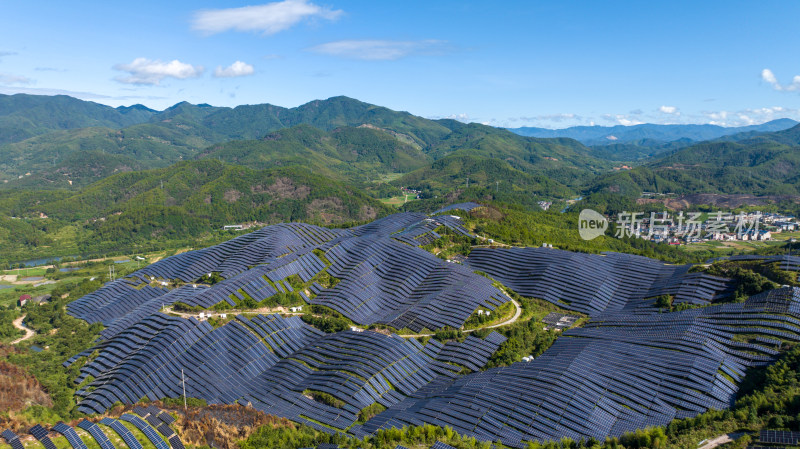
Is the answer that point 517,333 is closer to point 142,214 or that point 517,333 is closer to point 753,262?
point 753,262

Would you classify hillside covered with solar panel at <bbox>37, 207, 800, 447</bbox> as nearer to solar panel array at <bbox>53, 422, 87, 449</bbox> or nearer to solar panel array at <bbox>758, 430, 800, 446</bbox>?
solar panel array at <bbox>758, 430, 800, 446</bbox>

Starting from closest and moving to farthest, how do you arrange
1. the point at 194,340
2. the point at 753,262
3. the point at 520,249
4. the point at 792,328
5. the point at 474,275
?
the point at 792,328
the point at 194,340
the point at 753,262
the point at 474,275
the point at 520,249

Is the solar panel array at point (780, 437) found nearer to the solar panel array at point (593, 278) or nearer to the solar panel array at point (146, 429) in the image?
the solar panel array at point (593, 278)

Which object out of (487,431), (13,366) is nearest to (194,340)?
(13,366)

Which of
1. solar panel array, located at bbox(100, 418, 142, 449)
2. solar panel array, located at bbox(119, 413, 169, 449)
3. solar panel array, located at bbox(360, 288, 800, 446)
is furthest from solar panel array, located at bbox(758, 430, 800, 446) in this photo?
solar panel array, located at bbox(100, 418, 142, 449)

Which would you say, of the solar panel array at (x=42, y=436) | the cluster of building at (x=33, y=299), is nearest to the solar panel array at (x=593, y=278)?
the solar panel array at (x=42, y=436)

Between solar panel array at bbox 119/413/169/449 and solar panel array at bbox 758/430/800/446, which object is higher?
solar panel array at bbox 758/430/800/446
